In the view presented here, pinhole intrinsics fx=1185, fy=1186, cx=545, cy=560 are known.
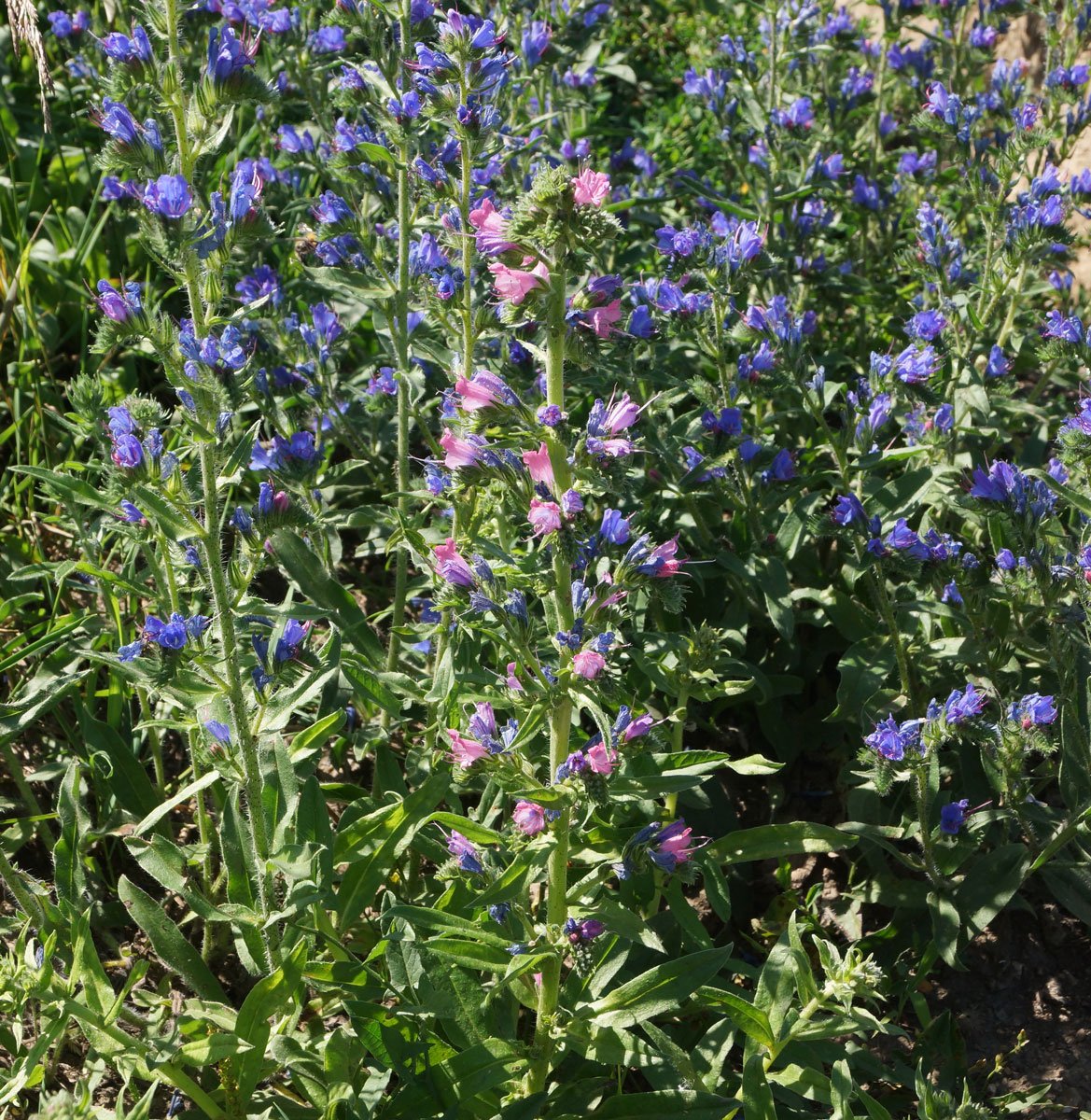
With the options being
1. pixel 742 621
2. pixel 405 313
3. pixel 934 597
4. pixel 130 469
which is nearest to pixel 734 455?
pixel 742 621

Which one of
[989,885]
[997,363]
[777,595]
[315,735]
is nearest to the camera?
[315,735]

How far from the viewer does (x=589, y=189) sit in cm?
240

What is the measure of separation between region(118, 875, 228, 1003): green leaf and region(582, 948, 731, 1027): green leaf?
112cm

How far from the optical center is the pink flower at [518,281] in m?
2.46

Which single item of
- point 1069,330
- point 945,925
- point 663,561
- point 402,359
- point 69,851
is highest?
point 1069,330

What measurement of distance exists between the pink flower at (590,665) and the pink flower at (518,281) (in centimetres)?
77

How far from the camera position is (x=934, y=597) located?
3.95 metres

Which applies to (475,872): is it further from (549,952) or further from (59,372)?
(59,372)

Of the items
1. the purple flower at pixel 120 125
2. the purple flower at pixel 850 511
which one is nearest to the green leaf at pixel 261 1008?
the purple flower at pixel 120 125

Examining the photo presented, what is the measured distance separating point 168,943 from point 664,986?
132 centimetres

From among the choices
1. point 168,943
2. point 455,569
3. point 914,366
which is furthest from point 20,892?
point 914,366

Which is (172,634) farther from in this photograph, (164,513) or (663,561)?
(663,561)

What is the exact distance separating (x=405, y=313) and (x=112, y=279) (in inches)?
92.2

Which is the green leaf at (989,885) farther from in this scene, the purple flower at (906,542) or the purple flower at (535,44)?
the purple flower at (535,44)
